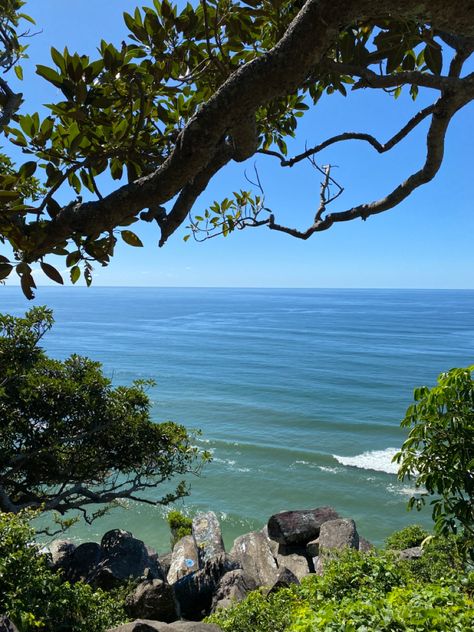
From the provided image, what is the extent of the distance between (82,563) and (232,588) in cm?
337

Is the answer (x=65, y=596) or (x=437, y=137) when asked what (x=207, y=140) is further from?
(x=65, y=596)

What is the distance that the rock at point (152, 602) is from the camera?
27.3 ft

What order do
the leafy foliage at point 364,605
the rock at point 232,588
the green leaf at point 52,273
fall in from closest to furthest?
1. the green leaf at point 52,273
2. the leafy foliage at point 364,605
3. the rock at point 232,588

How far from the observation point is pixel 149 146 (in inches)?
104

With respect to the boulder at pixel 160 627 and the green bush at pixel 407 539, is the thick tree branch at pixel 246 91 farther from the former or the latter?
the green bush at pixel 407 539

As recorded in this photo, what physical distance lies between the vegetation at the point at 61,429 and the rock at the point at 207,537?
199 centimetres

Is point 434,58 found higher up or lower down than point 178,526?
higher up

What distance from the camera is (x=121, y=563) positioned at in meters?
9.41

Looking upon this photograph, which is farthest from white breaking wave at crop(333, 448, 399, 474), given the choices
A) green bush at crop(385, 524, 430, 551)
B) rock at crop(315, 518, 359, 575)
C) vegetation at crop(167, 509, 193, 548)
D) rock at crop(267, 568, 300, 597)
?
rock at crop(267, 568, 300, 597)

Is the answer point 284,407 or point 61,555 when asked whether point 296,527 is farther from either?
point 284,407

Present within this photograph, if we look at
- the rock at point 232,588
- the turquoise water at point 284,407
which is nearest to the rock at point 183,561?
the rock at point 232,588

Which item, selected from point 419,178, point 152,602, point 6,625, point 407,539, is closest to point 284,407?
point 407,539

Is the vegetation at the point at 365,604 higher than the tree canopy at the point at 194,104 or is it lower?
lower

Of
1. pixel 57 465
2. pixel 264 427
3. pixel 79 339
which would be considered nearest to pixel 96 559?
pixel 57 465
